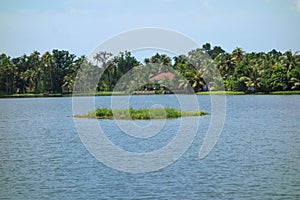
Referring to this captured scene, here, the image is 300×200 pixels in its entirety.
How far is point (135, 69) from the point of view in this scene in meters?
114

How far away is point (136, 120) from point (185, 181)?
2694 cm

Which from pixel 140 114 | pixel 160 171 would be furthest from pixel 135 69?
pixel 160 171

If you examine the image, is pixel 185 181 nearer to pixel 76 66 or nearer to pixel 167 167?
pixel 167 167

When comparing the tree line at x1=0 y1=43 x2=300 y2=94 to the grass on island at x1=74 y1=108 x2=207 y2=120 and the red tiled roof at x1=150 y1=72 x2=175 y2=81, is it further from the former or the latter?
the grass on island at x1=74 y1=108 x2=207 y2=120

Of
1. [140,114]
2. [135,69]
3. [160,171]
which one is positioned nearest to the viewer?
[160,171]

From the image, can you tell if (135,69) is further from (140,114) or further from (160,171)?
(160,171)

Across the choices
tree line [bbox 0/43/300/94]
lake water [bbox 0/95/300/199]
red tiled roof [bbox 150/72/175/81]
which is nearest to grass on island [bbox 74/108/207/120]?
lake water [bbox 0/95/300/199]

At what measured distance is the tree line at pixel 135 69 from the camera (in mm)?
99938

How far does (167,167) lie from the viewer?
22.4 meters

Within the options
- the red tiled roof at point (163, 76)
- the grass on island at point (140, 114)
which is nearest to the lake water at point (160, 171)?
the grass on island at point (140, 114)

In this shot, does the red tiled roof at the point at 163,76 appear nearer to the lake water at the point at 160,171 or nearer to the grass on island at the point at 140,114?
the grass on island at the point at 140,114

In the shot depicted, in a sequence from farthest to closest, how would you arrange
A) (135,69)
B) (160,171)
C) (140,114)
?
(135,69) < (140,114) < (160,171)

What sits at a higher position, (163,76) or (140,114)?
(163,76)

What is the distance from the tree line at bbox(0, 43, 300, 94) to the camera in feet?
328
